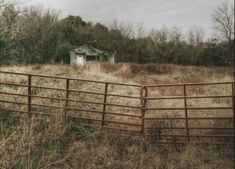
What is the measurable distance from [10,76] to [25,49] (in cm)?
2714

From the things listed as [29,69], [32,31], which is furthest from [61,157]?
[32,31]

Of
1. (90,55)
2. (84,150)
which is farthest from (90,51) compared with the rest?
(84,150)

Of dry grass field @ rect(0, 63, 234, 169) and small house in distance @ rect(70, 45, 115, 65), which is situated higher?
small house in distance @ rect(70, 45, 115, 65)

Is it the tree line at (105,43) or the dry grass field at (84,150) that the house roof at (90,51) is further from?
the dry grass field at (84,150)

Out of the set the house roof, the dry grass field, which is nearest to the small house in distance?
the house roof

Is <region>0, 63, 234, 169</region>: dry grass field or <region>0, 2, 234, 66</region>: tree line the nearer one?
<region>0, 63, 234, 169</region>: dry grass field

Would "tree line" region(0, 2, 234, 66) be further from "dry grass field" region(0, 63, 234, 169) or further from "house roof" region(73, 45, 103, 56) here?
"dry grass field" region(0, 63, 234, 169)

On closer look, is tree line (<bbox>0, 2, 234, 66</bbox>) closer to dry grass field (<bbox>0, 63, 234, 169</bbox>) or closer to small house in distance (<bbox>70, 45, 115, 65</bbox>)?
small house in distance (<bbox>70, 45, 115, 65</bbox>)

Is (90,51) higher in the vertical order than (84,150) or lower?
higher

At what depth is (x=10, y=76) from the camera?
17328mm

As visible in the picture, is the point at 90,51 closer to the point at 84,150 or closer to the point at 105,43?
the point at 105,43

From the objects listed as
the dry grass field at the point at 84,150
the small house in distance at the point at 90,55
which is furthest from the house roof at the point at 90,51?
the dry grass field at the point at 84,150

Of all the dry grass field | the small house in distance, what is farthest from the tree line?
the dry grass field

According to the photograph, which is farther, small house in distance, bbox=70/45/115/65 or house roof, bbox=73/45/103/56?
house roof, bbox=73/45/103/56
